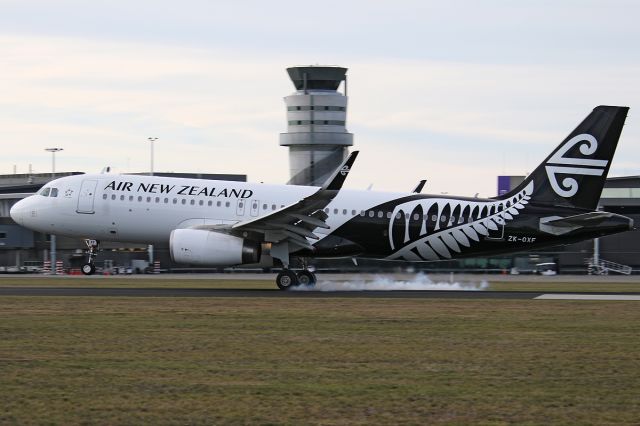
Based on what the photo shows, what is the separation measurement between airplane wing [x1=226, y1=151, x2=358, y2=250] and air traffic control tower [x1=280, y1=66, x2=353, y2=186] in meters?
65.0

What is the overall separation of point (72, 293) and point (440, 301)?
40.8 ft

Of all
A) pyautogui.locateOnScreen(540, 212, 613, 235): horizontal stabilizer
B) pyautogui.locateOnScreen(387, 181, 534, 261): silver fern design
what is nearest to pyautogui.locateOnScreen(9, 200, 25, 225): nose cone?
pyautogui.locateOnScreen(387, 181, 534, 261): silver fern design

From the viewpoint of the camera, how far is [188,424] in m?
10.9

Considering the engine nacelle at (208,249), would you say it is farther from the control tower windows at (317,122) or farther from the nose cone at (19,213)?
the control tower windows at (317,122)

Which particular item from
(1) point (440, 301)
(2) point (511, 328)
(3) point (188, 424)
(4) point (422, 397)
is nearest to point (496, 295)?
(1) point (440, 301)

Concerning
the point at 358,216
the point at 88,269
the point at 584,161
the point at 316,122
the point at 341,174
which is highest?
the point at 316,122

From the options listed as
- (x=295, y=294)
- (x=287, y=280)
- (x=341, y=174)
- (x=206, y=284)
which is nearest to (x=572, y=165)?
(x=341, y=174)

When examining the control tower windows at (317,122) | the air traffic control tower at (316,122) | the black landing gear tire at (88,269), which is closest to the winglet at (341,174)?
the black landing gear tire at (88,269)

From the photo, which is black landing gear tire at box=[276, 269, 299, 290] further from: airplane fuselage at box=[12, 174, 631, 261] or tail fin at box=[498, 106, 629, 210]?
tail fin at box=[498, 106, 629, 210]

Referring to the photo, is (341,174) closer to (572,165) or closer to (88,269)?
(572,165)

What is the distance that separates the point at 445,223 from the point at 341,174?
5904 mm

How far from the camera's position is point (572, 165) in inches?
1412

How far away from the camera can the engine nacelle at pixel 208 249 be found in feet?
110

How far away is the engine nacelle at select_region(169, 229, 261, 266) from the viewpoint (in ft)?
110
